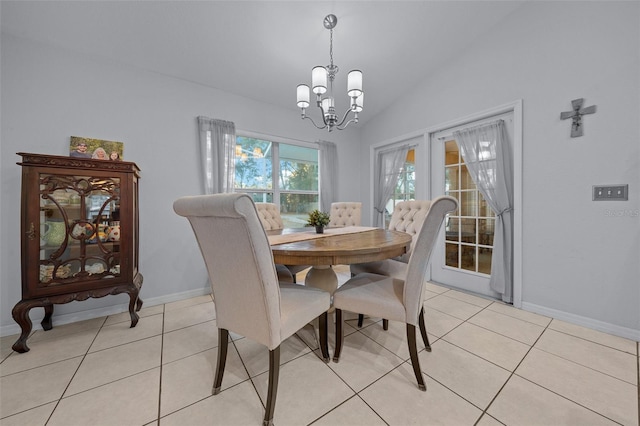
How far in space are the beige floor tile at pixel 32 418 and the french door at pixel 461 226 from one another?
3580 millimetres

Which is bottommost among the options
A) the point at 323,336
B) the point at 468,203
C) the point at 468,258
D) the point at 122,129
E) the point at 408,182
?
the point at 323,336

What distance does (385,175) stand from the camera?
12.8 feet

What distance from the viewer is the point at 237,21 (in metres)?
2.22

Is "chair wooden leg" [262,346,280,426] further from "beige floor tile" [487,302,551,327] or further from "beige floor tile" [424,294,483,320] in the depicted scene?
"beige floor tile" [487,302,551,327]

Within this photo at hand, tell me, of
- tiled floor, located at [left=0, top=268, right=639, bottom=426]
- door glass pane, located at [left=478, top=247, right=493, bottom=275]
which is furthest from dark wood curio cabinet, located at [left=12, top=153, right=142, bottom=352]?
door glass pane, located at [left=478, top=247, right=493, bottom=275]

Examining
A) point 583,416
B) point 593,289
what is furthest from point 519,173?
point 583,416

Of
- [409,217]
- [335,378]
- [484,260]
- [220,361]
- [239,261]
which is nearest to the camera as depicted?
[239,261]

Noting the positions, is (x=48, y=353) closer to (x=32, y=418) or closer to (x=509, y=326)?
(x=32, y=418)

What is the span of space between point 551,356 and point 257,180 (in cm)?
335

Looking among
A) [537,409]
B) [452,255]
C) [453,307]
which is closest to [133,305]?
[537,409]

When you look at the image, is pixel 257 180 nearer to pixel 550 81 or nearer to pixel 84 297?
pixel 84 297

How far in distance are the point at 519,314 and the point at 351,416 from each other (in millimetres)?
2052

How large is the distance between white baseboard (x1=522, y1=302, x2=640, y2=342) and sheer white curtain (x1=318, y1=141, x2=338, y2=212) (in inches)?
105

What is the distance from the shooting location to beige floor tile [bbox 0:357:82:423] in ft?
4.18
